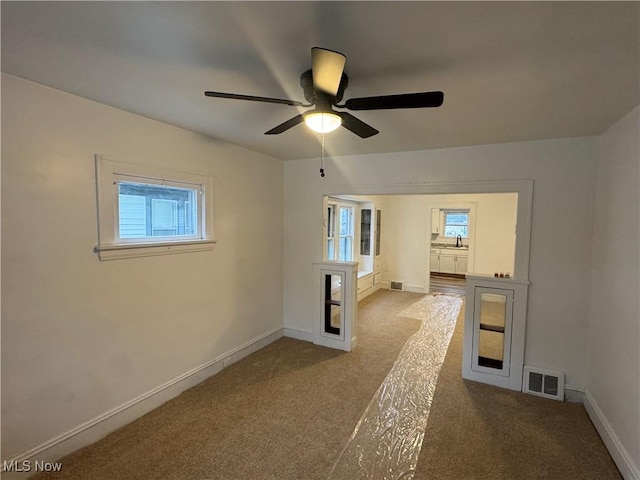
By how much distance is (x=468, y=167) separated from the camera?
303 cm

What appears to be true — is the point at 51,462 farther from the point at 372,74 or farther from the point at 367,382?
the point at 372,74

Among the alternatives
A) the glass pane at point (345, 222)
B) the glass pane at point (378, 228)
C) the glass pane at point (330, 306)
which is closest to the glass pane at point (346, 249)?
the glass pane at point (345, 222)

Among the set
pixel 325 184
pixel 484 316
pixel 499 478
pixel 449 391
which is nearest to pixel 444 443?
pixel 499 478

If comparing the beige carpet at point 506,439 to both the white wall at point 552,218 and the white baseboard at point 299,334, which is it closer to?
the white wall at point 552,218

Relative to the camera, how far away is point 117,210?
7.31 ft

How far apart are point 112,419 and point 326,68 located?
2.70 meters

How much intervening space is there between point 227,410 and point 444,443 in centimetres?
165

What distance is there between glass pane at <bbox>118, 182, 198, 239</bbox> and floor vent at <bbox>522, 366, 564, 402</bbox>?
3.35 metres

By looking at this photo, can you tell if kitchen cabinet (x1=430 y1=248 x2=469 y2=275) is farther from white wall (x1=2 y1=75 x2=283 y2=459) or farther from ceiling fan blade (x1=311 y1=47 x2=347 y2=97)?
ceiling fan blade (x1=311 y1=47 x2=347 y2=97)

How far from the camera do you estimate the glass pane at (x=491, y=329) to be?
3.05m

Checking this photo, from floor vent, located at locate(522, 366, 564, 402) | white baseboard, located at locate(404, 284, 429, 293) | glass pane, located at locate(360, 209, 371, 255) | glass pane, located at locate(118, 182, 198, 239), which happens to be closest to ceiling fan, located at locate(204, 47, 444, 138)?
glass pane, located at locate(118, 182, 198, 239)

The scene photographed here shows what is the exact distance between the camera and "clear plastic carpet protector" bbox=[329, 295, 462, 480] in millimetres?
1943

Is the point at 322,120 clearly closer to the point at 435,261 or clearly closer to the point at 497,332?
the point at 497,332

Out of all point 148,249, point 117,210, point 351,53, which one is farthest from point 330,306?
point 351,53
